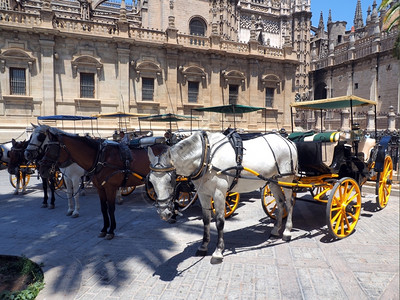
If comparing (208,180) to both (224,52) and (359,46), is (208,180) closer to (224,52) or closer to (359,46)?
(224,52)

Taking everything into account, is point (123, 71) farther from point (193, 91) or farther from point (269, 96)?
point (269, 96)

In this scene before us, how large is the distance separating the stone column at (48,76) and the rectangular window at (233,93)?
12494mm

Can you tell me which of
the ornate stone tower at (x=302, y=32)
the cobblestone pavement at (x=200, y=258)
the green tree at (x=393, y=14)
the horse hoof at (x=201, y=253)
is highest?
the ornate stone tower at (x=302, y=32)

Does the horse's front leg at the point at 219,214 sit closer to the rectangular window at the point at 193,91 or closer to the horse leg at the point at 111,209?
the horse leg at the point at 111,209

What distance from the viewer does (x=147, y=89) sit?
18469 mm

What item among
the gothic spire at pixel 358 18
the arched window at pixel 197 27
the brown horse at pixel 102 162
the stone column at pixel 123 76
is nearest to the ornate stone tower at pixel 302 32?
the gothic spire at pixel 358 18

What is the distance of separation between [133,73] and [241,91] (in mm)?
8551

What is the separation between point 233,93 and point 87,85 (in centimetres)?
1081

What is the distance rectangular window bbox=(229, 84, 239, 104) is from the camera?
20953 mm

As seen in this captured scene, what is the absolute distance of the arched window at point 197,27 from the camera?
29.9m

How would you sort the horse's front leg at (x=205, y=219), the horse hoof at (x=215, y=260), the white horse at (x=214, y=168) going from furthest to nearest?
the horse's front leg at (x=205, y=219)
the horse hoof at (x=215, y=260)
the white horse at (x=214, y=168)

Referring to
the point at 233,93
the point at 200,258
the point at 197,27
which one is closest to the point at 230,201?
the point at 200,258

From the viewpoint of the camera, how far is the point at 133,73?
58.9ft

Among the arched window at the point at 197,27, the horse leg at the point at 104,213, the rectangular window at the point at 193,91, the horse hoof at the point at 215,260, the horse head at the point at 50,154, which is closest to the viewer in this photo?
the horse hoof at the point at 215,260
